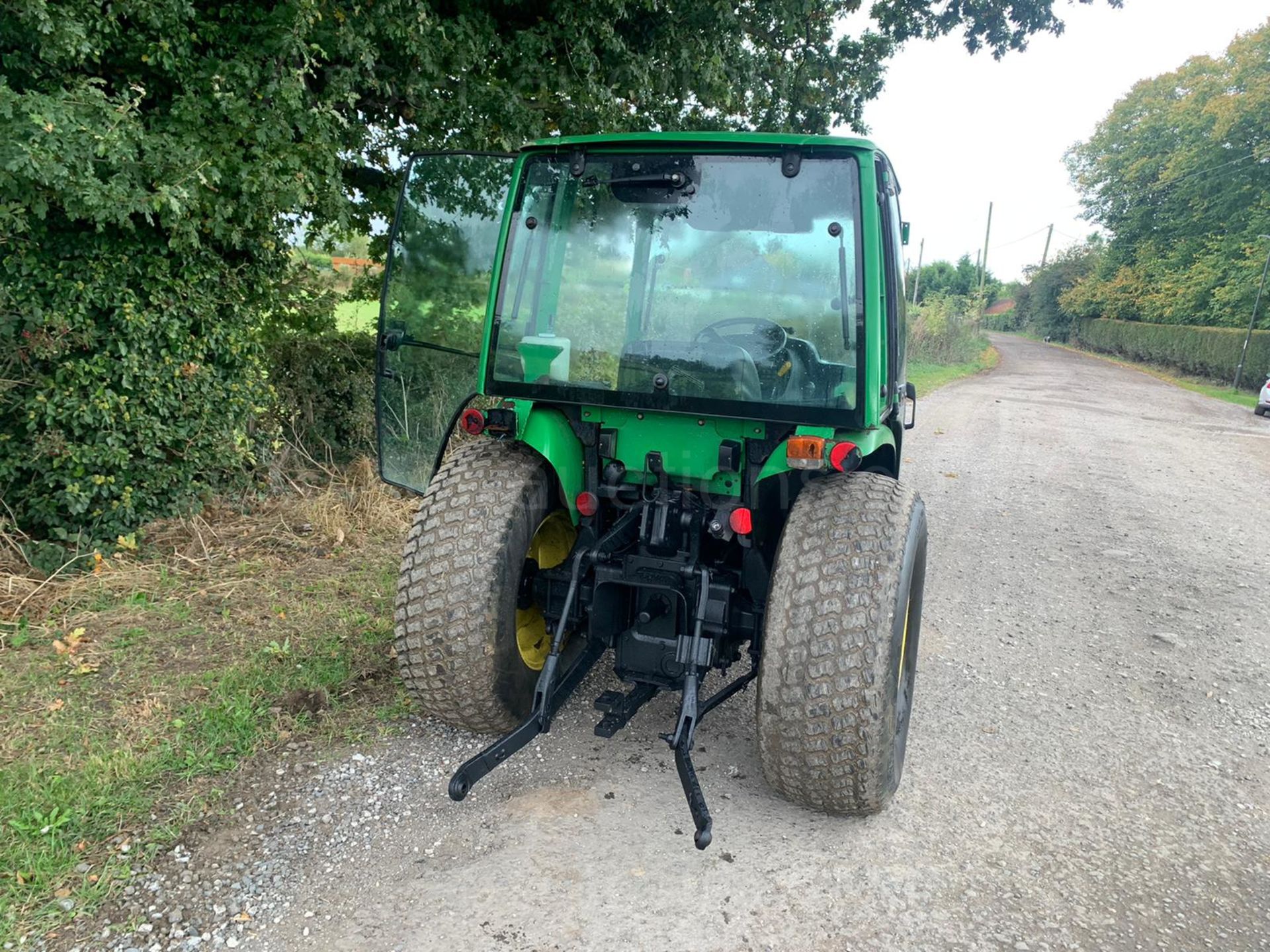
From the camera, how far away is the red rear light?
3.03 meters

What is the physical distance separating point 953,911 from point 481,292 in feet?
11.8

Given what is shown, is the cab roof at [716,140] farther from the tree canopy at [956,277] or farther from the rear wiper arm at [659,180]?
the tree canopy at [956,277]

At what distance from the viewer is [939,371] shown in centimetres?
2445

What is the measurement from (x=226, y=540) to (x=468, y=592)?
3.02 m

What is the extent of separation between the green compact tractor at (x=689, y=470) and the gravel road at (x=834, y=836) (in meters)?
0.23

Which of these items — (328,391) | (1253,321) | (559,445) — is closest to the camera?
(559,445)

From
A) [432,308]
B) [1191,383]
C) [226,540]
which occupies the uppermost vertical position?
[432,308]

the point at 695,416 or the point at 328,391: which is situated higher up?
the point at 695,416

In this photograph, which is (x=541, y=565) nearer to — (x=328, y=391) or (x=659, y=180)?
(x=659, y=180)

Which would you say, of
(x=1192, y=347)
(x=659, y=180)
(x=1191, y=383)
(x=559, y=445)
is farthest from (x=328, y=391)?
(x=1192, y=347)

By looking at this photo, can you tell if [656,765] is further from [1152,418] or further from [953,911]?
[1152,418]

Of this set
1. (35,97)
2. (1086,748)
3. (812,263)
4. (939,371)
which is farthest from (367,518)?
(939,371)

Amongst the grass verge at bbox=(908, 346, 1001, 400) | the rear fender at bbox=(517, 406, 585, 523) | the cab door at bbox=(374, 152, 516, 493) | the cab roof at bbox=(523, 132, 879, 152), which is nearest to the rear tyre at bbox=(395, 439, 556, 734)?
the rear fender at bbox=(517, 406, 585, 523)

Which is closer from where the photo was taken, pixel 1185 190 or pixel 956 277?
pixel 1185 190
